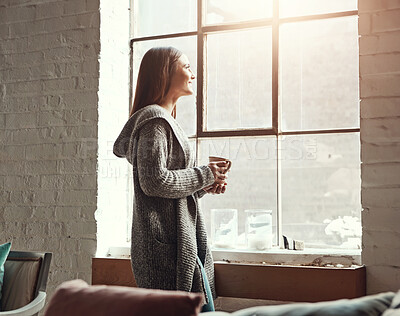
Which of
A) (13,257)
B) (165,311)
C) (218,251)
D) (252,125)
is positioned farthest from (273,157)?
(165,311)

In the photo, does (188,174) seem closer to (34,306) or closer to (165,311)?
(34,306)

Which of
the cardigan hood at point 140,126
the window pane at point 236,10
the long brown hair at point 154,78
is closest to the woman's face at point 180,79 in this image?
the long brown hair at point 154,78

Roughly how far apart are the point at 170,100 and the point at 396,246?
1113 millimetres

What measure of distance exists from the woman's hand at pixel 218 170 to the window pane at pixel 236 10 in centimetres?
100

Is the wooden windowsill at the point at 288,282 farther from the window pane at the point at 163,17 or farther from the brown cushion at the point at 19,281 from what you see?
the window pane at the point at 163,17

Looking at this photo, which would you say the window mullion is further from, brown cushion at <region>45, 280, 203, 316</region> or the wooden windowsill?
brown cushion at <region>45, 280, 203, 316</region>

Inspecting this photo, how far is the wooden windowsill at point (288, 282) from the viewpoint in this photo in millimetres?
2637

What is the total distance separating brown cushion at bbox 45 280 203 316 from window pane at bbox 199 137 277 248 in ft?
5.99

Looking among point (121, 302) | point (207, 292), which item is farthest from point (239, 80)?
point (121, 302)

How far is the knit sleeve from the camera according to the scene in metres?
2.40

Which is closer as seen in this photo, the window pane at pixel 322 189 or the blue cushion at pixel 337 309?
the blue cushion at pixel 337 309

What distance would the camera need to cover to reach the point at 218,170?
2.63m

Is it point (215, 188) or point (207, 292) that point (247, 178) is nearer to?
point (215, 188)

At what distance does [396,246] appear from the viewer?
2.66m
